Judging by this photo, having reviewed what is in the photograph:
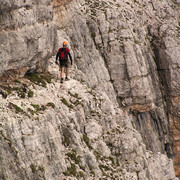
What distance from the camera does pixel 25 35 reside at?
79.5 ft

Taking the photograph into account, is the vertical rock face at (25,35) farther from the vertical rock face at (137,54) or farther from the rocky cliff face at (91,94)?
the vertical rock face at (137,54)

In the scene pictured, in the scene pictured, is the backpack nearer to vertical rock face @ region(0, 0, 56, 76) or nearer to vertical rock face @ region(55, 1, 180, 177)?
vertical rock face @ region(0, 0, 56, 76)

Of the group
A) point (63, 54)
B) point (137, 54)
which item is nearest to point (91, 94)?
point (63, 54)

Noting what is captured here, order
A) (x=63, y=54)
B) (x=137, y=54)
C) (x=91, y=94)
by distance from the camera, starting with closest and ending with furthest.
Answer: (x=63, y=54) < (x=91, y=94) < (x=137, y=54)

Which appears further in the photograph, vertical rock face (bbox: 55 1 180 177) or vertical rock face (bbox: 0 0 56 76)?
vertical rock face (bbox: 55 1 180 177)

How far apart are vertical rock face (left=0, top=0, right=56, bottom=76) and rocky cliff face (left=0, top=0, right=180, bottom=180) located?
0.07 meters

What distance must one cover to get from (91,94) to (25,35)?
8.15 meters

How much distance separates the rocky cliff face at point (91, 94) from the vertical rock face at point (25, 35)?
65 mm

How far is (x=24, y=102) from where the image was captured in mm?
22078

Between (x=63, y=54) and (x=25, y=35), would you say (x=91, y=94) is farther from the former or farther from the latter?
(x=25, y=35)

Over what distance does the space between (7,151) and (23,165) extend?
1323mm

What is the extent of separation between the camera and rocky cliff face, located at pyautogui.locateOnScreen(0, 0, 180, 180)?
837 inches

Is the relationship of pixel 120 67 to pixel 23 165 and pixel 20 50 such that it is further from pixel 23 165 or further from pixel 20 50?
pixel 23 165

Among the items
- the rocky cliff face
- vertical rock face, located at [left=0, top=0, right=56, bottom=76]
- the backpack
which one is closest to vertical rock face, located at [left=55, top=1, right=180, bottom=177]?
the rocky cliff face
